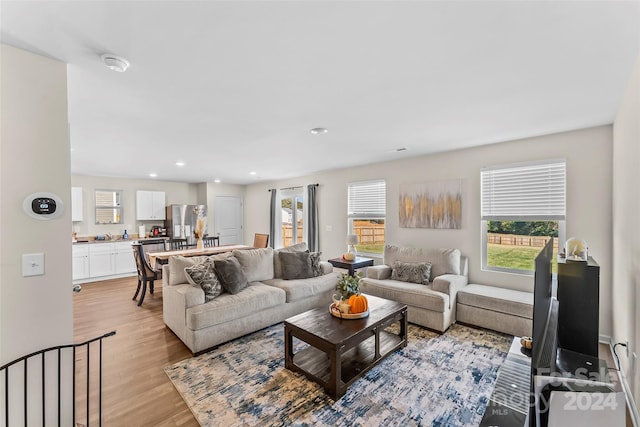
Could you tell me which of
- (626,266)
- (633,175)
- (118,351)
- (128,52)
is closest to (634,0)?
(633,175)

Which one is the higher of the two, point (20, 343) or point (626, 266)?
point (626, 266)

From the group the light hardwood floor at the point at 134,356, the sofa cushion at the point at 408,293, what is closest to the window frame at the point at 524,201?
the sofa cushion at the point at 408,293

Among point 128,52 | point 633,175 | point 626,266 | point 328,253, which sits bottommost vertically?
point 328,253

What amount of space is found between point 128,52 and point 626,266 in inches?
156

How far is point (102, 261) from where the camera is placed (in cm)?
605

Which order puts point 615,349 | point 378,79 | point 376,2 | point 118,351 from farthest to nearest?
point 118,351, point 615,349, point 378,79, point 376,2

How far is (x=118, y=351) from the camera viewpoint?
2.88 metres

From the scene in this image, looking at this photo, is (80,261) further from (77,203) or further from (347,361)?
(347,361)

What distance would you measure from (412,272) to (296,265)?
170cm

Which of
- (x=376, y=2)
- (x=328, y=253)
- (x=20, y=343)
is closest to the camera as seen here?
(x=376, y=2)

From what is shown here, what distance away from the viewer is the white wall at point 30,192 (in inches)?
59.2

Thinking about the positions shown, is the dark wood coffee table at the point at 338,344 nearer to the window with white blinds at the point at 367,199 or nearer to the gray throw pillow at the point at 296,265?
the gray throw pillow at the point at 296,265

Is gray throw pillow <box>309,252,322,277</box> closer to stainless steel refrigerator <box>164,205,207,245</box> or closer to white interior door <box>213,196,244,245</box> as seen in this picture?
stainless steel refrigerator <box>164,205,207,245</box>

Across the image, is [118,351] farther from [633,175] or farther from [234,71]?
[633,175]
